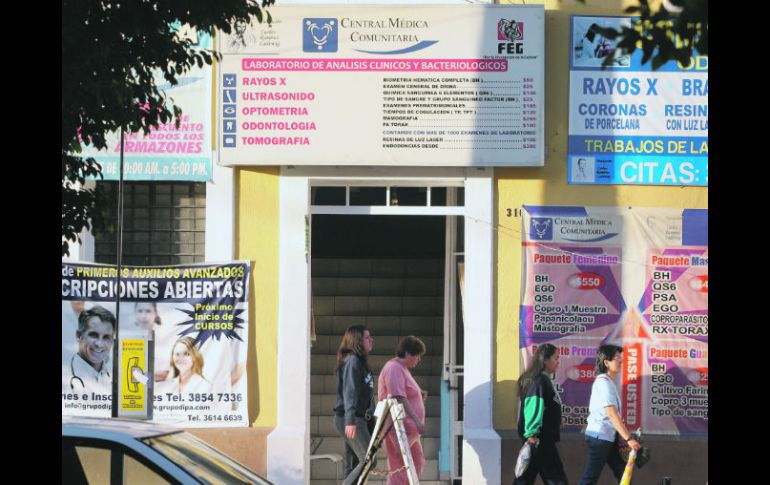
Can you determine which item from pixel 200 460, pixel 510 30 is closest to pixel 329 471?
pixel 510 30

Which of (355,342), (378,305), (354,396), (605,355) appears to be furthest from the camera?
(378,305)

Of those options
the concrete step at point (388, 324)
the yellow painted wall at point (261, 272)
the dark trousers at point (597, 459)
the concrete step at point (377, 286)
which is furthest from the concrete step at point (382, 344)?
the dark trousers at point (597, 459)

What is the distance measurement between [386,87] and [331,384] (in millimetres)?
4170

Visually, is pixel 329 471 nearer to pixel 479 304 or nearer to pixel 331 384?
pixel 331 384

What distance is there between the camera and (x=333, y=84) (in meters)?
11.4

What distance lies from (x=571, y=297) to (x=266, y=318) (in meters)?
3.06

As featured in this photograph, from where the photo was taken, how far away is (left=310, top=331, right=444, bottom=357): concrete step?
1416 centimetres

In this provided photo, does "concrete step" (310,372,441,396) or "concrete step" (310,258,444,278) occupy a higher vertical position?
"concrete step" (310,258,444,278)

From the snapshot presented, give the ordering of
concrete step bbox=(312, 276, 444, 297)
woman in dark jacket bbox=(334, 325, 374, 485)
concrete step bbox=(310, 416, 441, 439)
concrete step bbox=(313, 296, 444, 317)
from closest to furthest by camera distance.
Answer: woman in dark jacket bbox=(334, 325, 374, 485) < concrete step bbox=(310, 416, 441, 439) < concrete step bbox=(313, 296, 444, 317) < concrete step bbox=(312, 276, 444, 297)

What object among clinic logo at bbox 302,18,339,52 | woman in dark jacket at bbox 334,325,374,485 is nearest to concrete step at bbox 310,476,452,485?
woman in dark jacket at bbox 334,325,374,485

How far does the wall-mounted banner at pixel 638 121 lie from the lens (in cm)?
1137

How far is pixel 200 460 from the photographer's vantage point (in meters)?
6.78

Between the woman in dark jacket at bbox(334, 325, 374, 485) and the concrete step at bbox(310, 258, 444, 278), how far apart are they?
362 cm

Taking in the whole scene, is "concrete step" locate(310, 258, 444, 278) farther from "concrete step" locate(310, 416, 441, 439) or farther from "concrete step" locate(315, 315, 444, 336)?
"concrete step" locate(310, 416, 441, 439)
